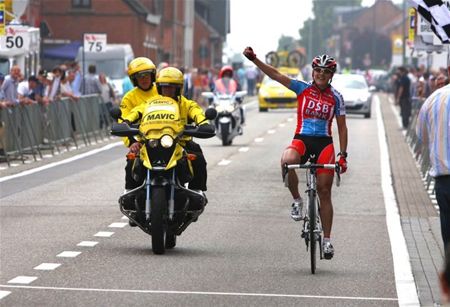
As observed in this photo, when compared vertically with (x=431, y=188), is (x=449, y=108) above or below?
Result: above

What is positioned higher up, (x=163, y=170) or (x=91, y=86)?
(x=163, y=170)

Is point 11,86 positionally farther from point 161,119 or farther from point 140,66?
point 161,119

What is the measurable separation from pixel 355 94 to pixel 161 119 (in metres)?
37.5

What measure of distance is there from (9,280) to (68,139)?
1946cm

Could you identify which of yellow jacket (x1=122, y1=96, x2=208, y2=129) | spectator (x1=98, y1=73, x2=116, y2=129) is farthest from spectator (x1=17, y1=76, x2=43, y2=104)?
yellow jacket (x1=122, y1=96, x2=208, y2=129)

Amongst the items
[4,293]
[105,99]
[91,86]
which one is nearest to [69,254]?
[4,293]

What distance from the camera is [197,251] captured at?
13.4 m

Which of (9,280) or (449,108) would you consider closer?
(449,108)

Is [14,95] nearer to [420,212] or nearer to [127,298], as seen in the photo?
[420,212]

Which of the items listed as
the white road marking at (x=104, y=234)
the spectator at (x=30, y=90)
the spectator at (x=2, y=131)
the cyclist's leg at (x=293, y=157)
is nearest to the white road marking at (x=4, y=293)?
the cyclist's leg at (x=293, y=157)

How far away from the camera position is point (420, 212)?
59.1 ft

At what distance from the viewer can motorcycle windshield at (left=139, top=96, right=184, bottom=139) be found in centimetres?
1300

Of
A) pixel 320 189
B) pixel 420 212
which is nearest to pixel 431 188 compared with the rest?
pixel 420 212

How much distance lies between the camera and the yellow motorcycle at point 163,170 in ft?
42.4
